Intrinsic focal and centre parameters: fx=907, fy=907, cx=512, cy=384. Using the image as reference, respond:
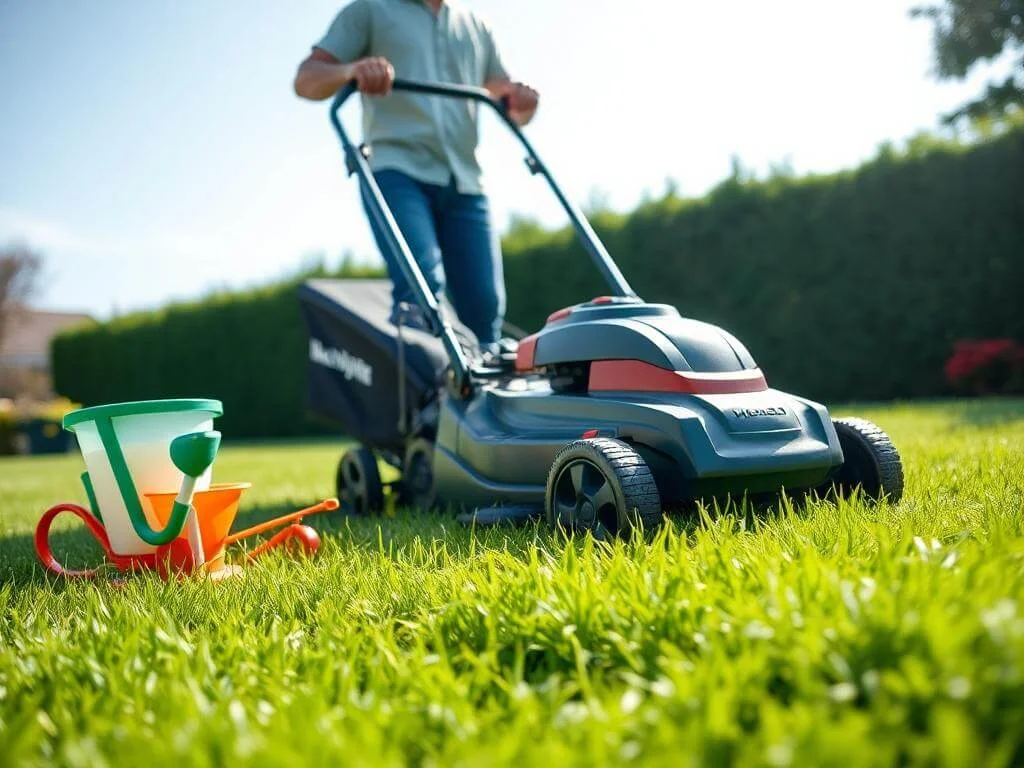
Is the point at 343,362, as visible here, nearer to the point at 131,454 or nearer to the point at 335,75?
the point at 335,75

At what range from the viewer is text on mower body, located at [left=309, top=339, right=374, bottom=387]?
366cm

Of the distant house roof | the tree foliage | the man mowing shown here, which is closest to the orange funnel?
the man mowing

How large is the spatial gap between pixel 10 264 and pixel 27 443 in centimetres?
1822

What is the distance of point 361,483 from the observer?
3404 millimetres

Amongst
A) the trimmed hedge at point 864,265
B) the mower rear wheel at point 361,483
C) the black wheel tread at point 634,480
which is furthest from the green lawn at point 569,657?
the trimmed hedge at point 864,265

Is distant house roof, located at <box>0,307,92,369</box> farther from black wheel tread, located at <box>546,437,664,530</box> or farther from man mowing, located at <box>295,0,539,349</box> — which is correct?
black wheel tread, located at <box>546,437,664,530</box>

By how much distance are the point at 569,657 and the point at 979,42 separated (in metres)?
12.3

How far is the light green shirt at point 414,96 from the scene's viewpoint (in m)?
3.26

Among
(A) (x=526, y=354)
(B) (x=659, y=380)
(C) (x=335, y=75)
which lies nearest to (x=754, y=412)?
(B) (x=659, y=380)

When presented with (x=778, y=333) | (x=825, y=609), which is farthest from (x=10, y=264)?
(x=825, y=609)

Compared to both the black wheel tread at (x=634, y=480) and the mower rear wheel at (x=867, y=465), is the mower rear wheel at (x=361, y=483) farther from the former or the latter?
the mower rear wheel at (x=867, y=465)

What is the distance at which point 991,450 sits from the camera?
3.28 m

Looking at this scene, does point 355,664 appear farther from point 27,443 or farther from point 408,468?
point 27,443

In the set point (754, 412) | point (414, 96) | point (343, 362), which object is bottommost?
point (754, 412)
